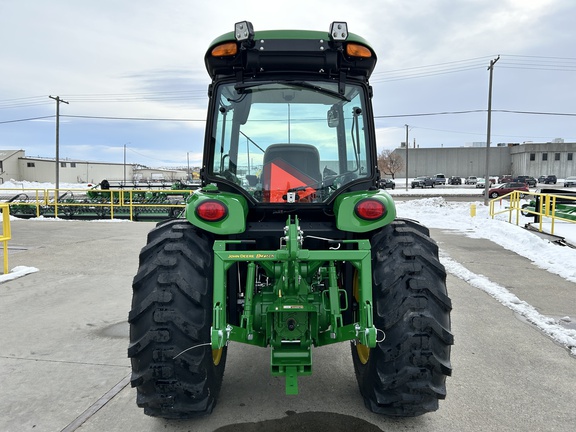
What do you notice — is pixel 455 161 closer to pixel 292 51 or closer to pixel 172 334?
pixel 292 51

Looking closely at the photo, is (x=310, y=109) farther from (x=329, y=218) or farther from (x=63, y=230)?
(x=63, y=230)

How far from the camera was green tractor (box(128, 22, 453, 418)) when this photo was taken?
2.73 metres

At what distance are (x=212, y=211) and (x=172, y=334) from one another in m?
0.85

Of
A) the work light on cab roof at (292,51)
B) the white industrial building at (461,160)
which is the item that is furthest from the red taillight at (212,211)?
the white industrial building at (461,160)

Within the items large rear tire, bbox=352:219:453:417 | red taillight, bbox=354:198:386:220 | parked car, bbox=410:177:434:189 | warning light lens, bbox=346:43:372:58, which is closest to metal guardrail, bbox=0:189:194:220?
warning light lens, bbox=346:43:372:58

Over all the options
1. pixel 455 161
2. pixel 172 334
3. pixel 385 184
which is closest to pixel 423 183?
pixel 455 161

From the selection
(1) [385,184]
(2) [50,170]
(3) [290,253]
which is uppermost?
(2) [50,170]

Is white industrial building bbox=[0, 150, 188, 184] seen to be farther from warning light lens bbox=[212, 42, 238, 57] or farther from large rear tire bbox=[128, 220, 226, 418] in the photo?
large rear tire bbox=[128, 220, 226, 418]

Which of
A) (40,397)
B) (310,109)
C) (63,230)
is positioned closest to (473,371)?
(310,109)

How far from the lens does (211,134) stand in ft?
11.6

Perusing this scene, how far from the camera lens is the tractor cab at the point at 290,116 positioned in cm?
324

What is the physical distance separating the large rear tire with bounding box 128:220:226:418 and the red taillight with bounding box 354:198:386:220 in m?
1.13

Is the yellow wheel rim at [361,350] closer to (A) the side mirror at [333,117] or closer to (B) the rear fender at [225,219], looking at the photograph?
(B) the rear fender at [225,219]

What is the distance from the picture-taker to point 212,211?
304 cm
